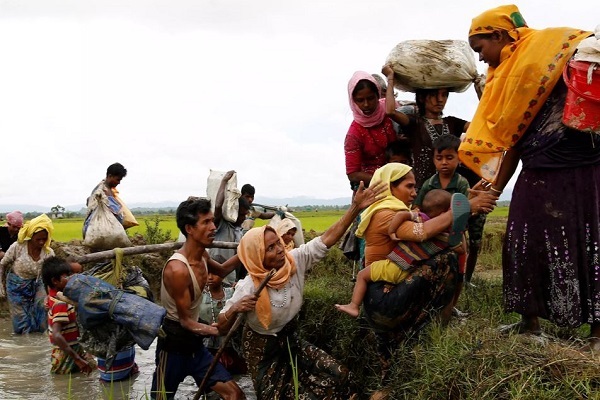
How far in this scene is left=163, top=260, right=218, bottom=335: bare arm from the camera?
4.37 m

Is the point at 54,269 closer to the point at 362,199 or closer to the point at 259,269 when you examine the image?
the point at 259,269

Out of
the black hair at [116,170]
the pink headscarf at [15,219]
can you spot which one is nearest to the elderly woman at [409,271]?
the black hair at [116,170]

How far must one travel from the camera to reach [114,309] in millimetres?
4465

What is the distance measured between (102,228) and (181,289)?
3281 mm

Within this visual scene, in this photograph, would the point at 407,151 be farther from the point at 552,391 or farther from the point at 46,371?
the point at 46,371

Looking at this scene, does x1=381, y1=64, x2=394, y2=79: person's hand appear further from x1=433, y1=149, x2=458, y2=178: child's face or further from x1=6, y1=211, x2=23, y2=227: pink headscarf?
x1=6, y1=211, x2=23, y2=227: pink headscarf

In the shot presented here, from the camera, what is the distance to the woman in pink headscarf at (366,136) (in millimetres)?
5156

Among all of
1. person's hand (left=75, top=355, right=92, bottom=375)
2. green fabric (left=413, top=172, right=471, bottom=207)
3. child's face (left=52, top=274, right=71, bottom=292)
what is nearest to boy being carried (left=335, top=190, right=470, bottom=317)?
green fabric (left=413, top=172, right=471, bottom=207)

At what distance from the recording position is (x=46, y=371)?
6.53m

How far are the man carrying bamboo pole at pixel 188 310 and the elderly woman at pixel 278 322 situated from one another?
262 millimetres

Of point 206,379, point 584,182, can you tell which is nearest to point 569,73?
point 584,182

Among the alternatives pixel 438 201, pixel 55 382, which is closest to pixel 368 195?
pixel 438 201

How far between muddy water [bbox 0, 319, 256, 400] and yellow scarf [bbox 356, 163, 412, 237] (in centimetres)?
216

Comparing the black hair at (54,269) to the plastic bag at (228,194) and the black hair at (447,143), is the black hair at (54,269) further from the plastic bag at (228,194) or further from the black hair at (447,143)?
the black hair at (447,143)
